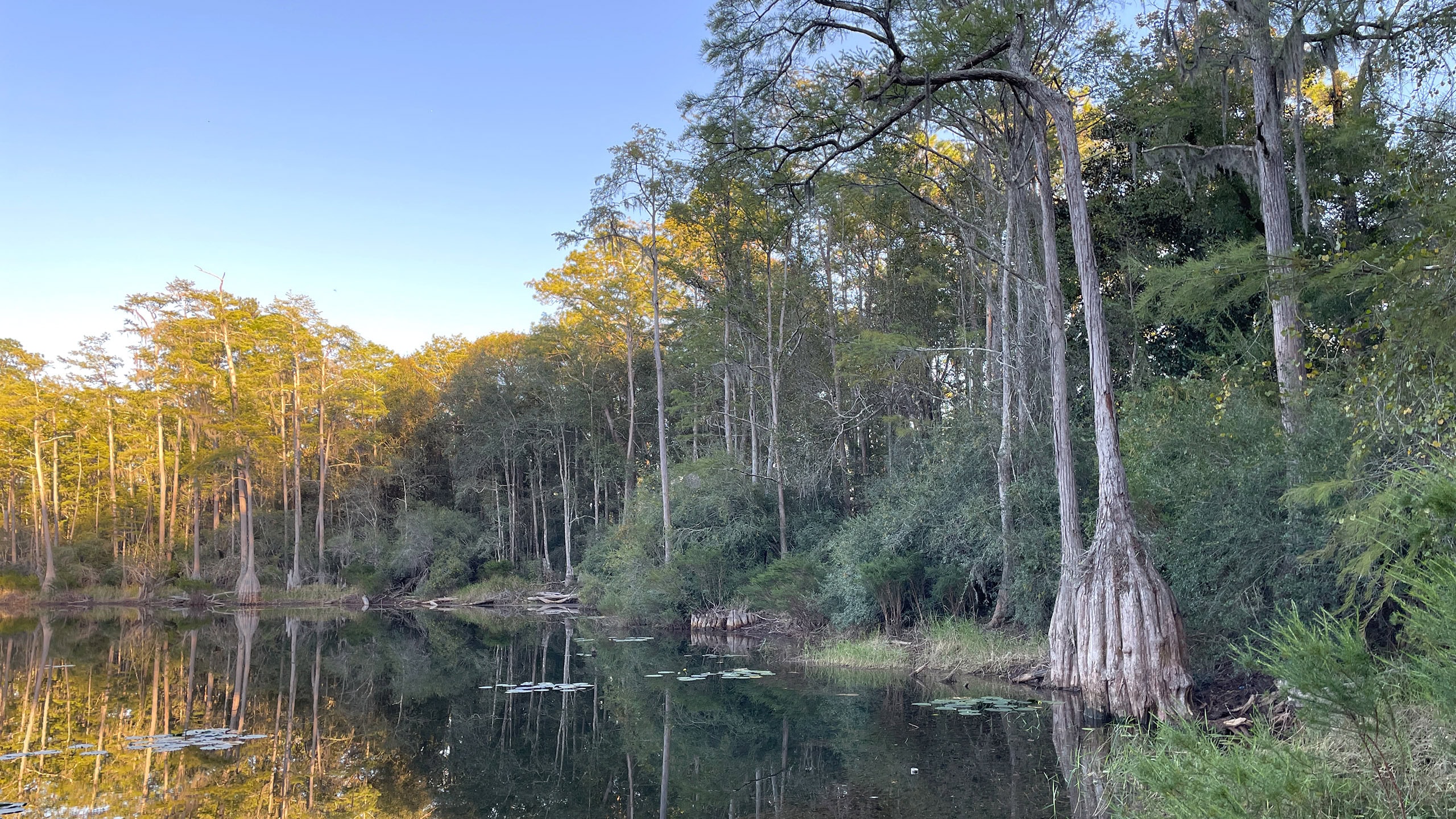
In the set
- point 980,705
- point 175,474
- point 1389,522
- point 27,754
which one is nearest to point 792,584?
point 980,705

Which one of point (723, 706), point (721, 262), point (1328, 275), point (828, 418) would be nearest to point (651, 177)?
point (721, 262)

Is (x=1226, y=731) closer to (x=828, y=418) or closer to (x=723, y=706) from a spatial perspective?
(x=723, y=706)

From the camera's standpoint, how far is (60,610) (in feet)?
97.8

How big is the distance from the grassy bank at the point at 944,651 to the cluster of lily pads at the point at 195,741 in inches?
350

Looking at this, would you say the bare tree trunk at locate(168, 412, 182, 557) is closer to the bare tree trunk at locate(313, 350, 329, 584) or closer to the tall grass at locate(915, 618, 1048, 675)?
the bare tree trunk at locate(313, 350, 329, 584)

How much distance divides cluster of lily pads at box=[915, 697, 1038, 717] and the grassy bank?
192cm

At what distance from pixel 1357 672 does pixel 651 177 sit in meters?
21.3

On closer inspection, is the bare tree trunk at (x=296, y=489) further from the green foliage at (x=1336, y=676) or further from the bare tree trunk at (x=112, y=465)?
the green foliage at (x=1336, y=676)

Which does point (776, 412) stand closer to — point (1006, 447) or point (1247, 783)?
point (1006, 447)

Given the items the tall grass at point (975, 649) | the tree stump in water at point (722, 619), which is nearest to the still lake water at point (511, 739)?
the tall grass at point (975, 649)

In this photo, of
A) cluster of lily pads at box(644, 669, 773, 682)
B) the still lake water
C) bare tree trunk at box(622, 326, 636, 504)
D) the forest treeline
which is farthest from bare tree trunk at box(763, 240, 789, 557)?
bare tree trunk at box(622, 326, 636, 504)

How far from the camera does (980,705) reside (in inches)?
413

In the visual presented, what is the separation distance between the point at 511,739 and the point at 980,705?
556 cm

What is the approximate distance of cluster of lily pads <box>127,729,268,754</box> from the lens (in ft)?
29.7
